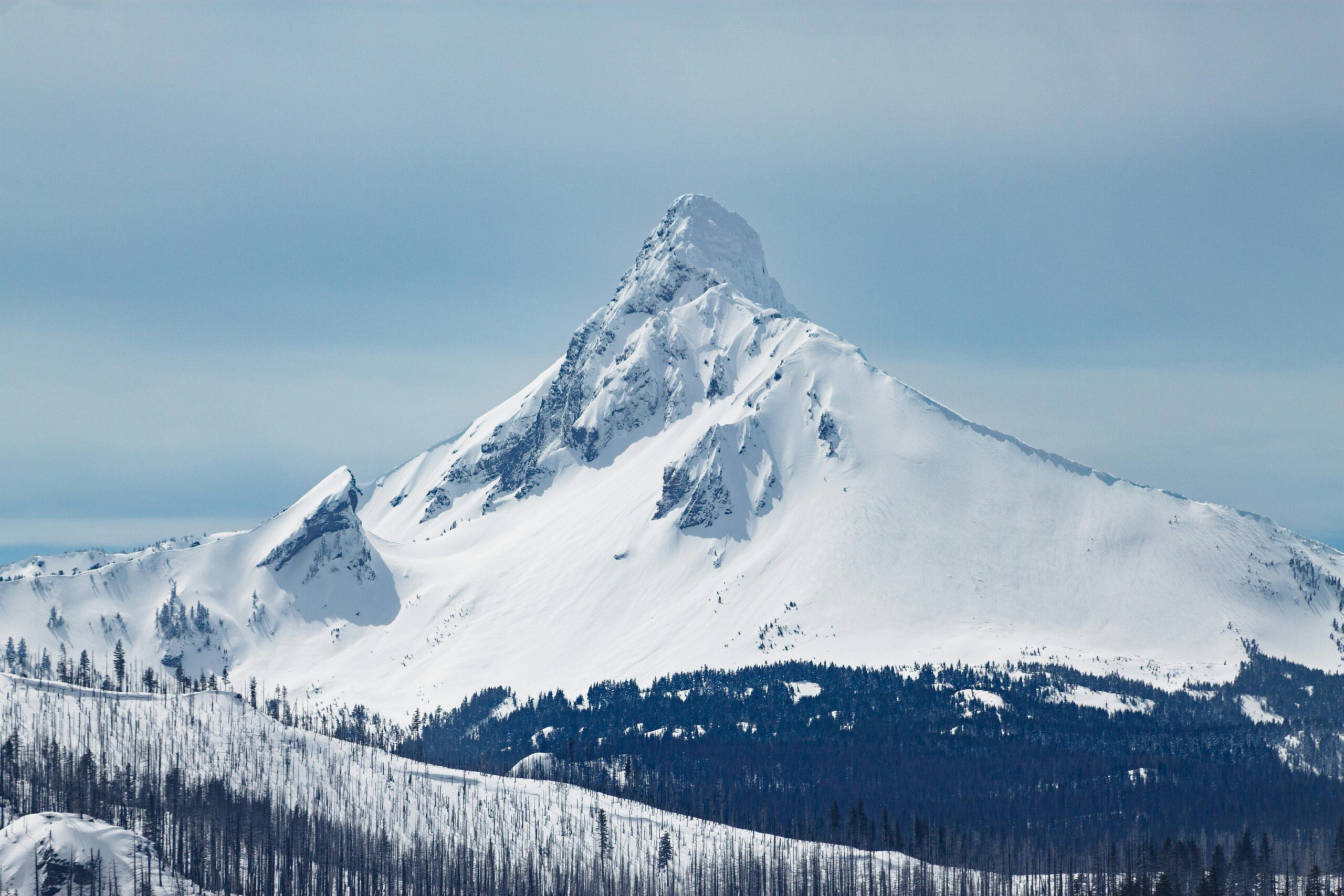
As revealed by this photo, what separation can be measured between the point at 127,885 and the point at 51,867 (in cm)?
1016

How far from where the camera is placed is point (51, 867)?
194625mm

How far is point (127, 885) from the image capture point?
652 feet
